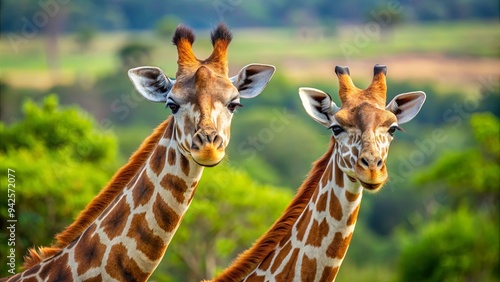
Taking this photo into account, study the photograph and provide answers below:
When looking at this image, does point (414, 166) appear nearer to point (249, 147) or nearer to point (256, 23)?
point (249, 147)

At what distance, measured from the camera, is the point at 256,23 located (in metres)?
140

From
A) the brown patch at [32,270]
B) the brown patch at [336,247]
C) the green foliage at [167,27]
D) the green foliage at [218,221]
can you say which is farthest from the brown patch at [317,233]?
the green foliage at [167,27]

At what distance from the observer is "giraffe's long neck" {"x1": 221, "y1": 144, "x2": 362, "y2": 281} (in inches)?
410

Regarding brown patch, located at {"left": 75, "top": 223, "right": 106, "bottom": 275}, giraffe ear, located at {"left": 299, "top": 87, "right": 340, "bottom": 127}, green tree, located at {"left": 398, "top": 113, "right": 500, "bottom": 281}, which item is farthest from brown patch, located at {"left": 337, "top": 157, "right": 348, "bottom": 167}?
green tree, located at {"left": 398, "top": 113, "right": 500, "bottom": 281}

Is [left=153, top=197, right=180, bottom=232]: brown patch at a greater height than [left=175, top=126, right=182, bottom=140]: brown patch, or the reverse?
[left=175, top=126, right=182, bottom=140]: brown patch

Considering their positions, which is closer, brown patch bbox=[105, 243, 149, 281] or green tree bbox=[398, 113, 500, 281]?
brown patch bbox=[105, 243, 149, 281]

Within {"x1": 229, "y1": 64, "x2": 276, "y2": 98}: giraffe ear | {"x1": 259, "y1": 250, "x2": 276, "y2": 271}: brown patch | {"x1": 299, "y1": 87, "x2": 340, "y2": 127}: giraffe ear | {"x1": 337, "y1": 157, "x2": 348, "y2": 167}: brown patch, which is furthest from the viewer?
{"x1": 229, "y1": 64, "x2": 276, "y2": 98}: giraffe ear

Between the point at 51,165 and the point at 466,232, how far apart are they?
84.1ft

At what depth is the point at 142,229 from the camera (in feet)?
35.3

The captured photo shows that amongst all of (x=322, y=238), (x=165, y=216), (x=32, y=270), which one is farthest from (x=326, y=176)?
(x=32, y=270)

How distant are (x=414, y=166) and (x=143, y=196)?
258 feet

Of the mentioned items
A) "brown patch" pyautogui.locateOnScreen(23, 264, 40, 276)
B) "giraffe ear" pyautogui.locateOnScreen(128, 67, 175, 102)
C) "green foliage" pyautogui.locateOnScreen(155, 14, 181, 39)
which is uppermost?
"green foliage" pyautogui.locateOnScreen(155, 14, 181, 39)

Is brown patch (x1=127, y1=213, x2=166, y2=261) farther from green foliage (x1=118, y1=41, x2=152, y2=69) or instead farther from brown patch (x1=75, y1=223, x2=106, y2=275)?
green foliage (x1=118, y1=41, x2=152, y2=69)

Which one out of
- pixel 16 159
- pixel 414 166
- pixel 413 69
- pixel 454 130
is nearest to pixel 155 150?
pixel 16 159
